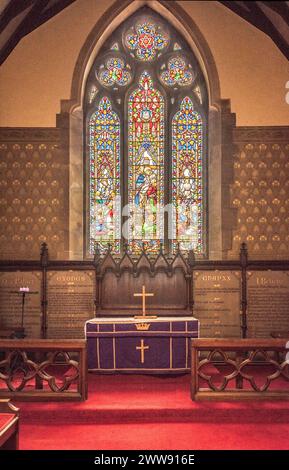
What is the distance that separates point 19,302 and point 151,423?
4.28m

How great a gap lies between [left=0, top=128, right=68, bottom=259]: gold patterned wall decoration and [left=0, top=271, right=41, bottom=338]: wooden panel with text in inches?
22.3

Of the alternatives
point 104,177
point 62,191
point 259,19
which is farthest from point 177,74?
point 62,191

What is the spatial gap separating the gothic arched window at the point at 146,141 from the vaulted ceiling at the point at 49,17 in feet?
3.95

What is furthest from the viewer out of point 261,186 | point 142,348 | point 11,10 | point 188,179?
point 188,179

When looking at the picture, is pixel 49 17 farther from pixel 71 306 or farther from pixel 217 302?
pixel 217 302

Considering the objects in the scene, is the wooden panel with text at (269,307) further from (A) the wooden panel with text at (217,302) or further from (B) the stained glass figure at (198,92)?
(B) the stained glass figure at (198,92)

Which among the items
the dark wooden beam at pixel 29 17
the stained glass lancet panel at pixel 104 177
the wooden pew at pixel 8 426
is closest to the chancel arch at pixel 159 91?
the stained glass lancet panel at pixel 104 177

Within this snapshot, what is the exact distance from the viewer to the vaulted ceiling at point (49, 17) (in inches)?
340

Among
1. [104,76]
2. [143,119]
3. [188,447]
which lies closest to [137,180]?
[143,119]

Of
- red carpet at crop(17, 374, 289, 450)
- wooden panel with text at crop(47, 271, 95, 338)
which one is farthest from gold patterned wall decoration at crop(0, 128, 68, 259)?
red carpet at crop(17, 374, 289, 450)

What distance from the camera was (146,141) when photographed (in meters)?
10.5
